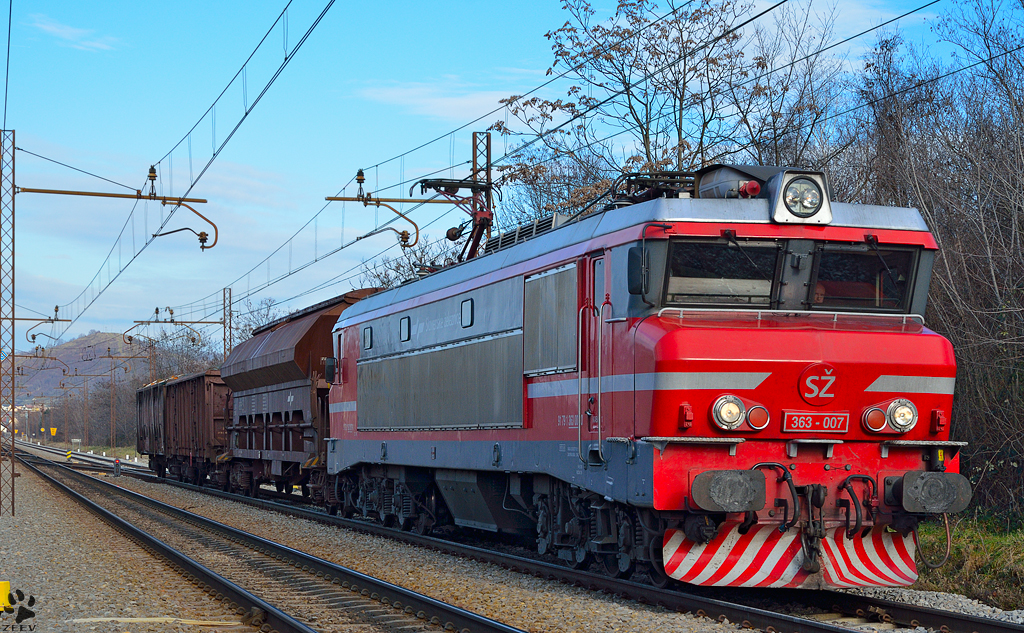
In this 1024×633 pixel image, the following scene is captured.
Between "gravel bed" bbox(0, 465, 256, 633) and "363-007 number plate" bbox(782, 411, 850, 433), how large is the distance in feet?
17.3

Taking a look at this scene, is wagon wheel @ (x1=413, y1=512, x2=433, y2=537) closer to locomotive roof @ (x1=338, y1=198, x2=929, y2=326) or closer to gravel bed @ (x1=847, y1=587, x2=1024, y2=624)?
locomotive roof @ (x1=338, y1=198, x2=929, y2=326)

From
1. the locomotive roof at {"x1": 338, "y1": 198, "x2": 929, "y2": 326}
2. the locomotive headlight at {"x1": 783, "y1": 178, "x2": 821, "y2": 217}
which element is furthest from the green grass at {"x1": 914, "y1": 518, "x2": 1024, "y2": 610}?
the locomotive headlight at {"x1": 783, "y1": 178, "x2": 821, "y2": 217}

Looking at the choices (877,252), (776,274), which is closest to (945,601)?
(877,252)

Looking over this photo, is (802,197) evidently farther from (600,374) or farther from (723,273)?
(600,374)

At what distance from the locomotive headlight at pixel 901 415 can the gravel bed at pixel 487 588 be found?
248 centimetres

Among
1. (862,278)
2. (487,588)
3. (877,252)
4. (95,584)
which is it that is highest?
(877,252)

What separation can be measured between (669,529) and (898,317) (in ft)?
10.0

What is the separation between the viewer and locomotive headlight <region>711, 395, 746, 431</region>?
31.0ft

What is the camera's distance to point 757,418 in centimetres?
952

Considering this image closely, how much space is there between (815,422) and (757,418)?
576 mm

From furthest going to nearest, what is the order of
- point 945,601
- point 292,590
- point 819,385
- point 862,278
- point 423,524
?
point 423,524 → point 292,590 → point 862,278 → point 945,601 → point 819,385

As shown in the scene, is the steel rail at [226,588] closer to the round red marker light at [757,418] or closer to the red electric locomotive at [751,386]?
the red electric locomotive at [751,386]

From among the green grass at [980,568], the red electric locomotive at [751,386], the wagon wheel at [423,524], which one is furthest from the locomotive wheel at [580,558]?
the wagon wheel at [423,524]

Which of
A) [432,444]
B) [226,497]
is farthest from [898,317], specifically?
[226,497]
